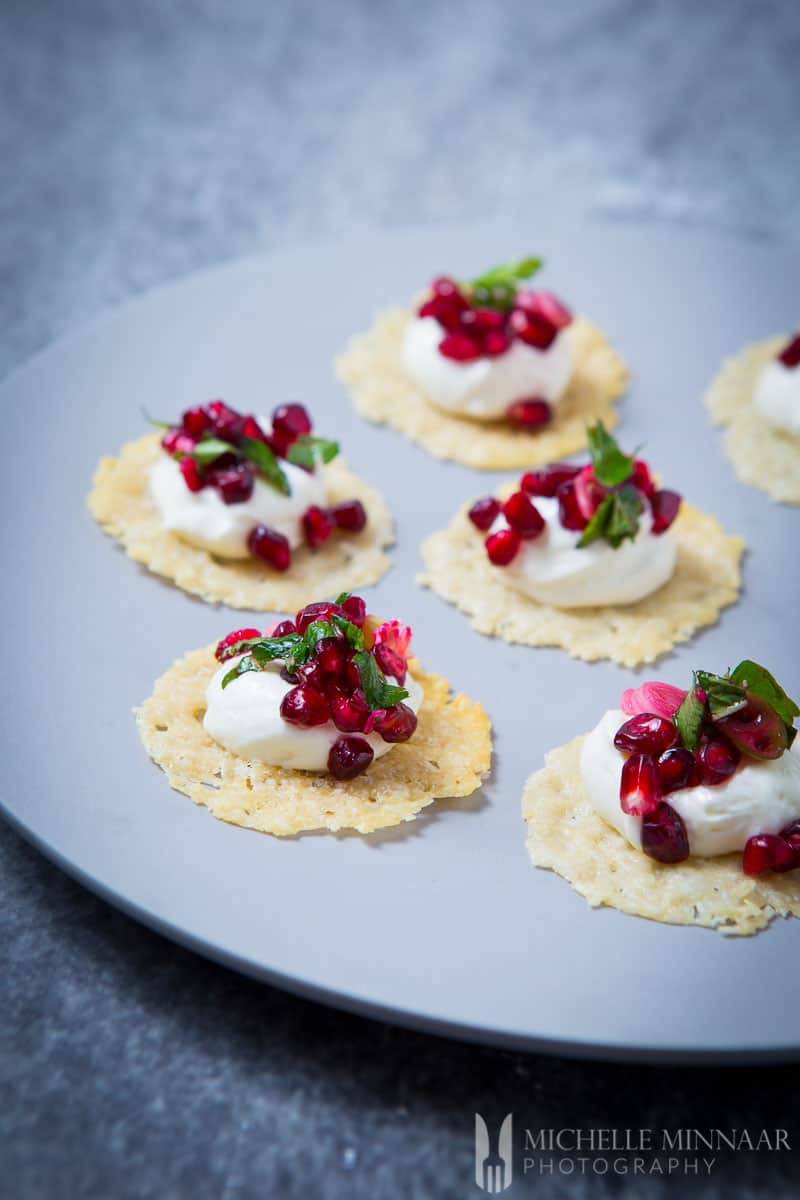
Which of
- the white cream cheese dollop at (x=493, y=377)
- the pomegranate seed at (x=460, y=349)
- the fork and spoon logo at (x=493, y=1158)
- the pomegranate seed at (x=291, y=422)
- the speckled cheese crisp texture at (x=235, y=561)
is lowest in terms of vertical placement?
the fork and spoon logo at (x=493, y=1158)

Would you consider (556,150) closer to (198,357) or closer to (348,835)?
(198,357)

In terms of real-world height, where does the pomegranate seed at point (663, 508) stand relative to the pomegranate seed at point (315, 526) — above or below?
above

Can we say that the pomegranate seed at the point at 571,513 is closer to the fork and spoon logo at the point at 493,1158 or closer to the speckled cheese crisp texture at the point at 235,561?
the speckled cheese crisp texture at the point at 235,561

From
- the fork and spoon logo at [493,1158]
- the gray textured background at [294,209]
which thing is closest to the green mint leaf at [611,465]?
the gray textured background at [294,209]

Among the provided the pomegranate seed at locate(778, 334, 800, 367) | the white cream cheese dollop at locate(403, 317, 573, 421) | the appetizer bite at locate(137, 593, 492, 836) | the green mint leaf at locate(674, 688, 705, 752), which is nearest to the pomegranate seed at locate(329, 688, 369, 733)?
the appetizer bite at locate(137, 593, 492, 836)

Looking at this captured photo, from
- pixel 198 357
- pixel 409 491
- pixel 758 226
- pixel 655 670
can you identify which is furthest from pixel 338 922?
pixel 758 226

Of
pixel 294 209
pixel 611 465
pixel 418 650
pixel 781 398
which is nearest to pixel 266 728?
pixel 418 650

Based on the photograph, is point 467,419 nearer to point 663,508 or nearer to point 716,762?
point 663,508
